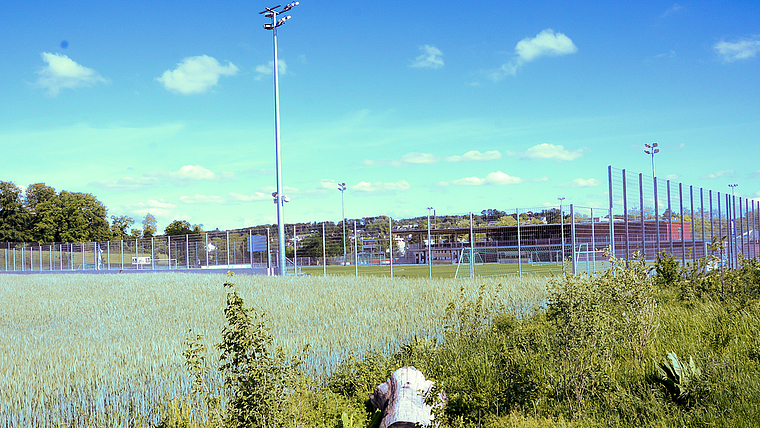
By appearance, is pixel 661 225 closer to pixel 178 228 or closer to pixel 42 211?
pixel 178 228

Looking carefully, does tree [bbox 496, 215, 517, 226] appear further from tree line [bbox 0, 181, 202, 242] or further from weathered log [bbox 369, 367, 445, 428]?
tree line [bbox 0, 181, 202, 242]

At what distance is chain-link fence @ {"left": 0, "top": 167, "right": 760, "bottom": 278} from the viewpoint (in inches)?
566

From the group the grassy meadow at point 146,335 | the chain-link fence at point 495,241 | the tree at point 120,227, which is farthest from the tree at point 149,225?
the grassy meadow at point 146,335

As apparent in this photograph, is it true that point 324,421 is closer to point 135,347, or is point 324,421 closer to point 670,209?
point 135,347

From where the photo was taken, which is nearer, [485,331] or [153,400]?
[153,400]

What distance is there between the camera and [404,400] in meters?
3.79

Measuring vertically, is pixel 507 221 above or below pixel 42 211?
below

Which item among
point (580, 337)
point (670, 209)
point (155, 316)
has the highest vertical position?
point (670, 209)

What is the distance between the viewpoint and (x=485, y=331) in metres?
6.21

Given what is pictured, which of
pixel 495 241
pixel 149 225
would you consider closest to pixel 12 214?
pixel 149 225

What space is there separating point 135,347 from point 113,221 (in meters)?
72.5

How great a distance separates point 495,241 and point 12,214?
A: 68462mm

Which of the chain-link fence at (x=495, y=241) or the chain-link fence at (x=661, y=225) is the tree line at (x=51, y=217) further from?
the chain-link fence at (x=661, y=225)

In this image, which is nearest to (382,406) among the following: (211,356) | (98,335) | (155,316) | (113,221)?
(211,356)
